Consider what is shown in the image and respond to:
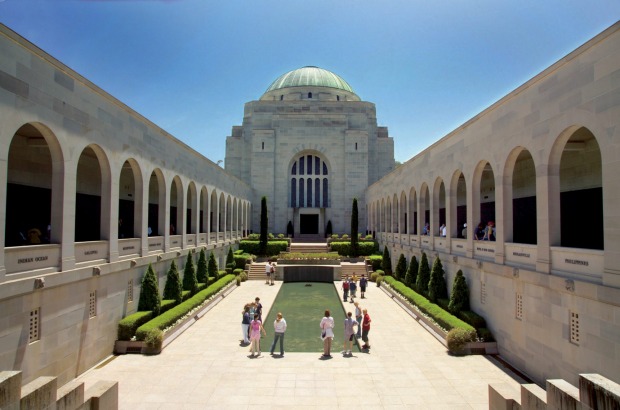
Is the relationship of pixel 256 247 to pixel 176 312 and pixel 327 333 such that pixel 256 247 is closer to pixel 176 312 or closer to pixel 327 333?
pixel 176 312

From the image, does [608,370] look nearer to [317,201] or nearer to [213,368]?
[213,368]

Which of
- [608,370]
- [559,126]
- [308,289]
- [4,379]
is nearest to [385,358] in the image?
[608,370]

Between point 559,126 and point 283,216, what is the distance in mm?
38837

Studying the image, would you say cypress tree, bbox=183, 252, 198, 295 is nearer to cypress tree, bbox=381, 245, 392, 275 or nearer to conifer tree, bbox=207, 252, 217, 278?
conifer tree, bbox=207, 252, 217, 278

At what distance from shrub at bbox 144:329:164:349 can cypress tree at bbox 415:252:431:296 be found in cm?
1269

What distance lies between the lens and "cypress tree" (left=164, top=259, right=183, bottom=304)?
59.8 feet

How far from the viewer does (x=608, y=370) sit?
8516 mm

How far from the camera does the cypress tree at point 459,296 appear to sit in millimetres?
15789

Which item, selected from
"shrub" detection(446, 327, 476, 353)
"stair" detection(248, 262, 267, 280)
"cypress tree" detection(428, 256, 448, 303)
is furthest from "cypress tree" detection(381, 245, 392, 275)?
"shrub" detection(446, 327, 476, 353)

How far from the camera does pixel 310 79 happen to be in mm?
57406

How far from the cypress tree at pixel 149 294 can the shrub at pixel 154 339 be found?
2.20 m

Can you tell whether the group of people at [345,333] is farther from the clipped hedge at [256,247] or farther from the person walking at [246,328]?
the clipped hedge at [256,247]

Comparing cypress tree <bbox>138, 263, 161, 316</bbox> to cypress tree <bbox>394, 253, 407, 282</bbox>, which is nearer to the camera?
cypress tree <bbox>138, 263, 161, 316</bbox>

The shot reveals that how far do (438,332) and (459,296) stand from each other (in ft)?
5.60
